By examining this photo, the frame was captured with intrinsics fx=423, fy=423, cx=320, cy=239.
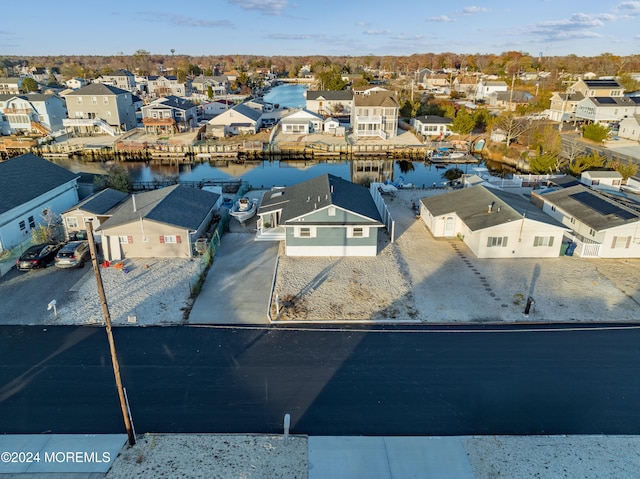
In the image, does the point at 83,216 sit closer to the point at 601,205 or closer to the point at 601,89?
the point at 601,205

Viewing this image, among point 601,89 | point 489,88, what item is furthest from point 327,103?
point 601,89

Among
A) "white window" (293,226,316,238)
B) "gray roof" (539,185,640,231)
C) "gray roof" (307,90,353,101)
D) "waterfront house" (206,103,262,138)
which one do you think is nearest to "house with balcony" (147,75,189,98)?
"gray roof" (307,90,353,101)

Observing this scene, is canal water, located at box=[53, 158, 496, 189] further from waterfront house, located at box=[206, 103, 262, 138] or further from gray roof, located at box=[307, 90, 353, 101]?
gray roof, located at box=[307, 90, 353, 101]

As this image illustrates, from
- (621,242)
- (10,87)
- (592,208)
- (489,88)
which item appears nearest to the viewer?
(621,242)

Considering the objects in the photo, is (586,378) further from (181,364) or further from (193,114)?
(193,114)

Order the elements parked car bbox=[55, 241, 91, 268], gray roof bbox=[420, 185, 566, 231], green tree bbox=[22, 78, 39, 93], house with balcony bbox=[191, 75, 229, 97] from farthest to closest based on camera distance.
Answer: house with balcony bbox=[191, 75, 229, 97]
green tree bbox=[22, 78, 39, 93]
gray roof bbox=[420, 185, 566, 231]
parked car bbox=[55, 241, 91, 268]

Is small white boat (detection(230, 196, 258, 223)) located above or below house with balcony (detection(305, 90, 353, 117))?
below
